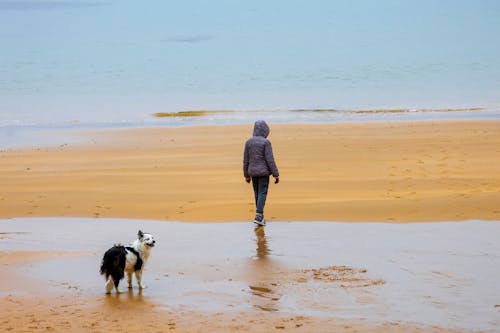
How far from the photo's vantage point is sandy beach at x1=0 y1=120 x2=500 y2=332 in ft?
28.3

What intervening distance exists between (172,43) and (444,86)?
52.4 m

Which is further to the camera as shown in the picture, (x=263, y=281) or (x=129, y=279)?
(x=263, y=281)

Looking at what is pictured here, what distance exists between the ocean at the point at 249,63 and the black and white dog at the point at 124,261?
72.3 feet

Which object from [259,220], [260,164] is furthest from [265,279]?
[260,164]

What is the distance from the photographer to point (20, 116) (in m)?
43.4

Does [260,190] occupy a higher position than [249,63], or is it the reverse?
[249,63]

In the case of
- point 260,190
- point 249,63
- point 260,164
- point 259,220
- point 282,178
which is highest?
point 249,63

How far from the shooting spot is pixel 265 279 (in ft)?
33.0

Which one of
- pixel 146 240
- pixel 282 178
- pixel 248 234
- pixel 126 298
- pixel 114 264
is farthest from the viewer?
pixel 282 178

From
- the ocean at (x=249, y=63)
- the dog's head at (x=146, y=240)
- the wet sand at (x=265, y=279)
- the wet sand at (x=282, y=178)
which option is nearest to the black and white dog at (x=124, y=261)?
the dog's head at (x=146, y=240)

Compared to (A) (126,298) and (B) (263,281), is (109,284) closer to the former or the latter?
(A) (126,298)

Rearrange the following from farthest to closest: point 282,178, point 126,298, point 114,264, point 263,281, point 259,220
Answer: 1. point 282,178
2. point 259,220
3. point 263,281
4. point 114,264
5. point 126,298

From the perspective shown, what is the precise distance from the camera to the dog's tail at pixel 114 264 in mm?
9461

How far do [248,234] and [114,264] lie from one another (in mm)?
3749
